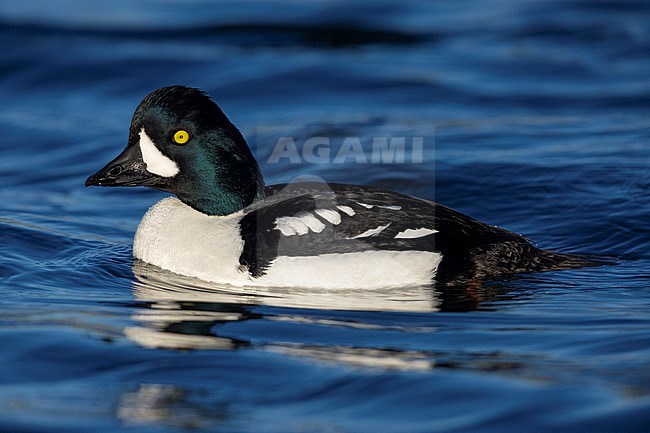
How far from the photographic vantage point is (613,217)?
10.3m

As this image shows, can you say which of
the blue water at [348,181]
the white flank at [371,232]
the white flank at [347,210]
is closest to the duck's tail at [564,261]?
the blue water at [348,181]

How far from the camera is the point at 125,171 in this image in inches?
335

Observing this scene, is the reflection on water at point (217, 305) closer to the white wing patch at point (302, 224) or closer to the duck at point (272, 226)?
the duck at point (272, 226)

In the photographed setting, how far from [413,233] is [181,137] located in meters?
1.84

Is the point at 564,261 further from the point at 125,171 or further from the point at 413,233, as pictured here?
the point at 125,171

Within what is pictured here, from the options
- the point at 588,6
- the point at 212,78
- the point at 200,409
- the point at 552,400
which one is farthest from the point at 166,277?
the point at 588,6

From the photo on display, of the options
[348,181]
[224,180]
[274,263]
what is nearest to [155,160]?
[224,180]

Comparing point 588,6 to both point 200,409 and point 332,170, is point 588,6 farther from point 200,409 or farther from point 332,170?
point 200,409

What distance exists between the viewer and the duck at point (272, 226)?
8062 millimetres

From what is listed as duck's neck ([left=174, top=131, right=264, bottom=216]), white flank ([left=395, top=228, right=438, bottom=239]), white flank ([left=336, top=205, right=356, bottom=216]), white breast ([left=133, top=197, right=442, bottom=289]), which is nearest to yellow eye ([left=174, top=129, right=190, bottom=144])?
duck's neck ([left=174, top=131, right=264, bottom=216])

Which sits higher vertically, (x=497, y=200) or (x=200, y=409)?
(x=497, y=200)

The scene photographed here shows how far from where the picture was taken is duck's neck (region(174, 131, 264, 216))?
8484 mm

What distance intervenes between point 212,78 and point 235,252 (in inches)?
288

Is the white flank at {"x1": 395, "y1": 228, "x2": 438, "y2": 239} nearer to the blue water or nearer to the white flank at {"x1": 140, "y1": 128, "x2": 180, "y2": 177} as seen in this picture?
the blue water
